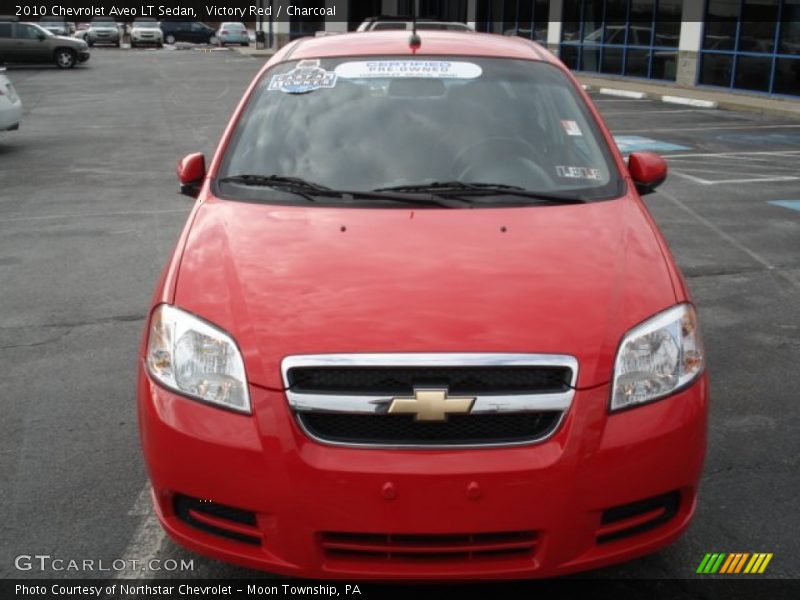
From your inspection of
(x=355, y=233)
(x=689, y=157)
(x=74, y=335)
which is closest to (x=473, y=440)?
(x=355, y=233)

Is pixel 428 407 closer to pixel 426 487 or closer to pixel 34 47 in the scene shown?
pixel 426 487

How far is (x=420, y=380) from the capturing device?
8.46 ft

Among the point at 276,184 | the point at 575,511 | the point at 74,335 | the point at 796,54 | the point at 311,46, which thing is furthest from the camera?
the point at 796,54

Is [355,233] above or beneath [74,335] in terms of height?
above

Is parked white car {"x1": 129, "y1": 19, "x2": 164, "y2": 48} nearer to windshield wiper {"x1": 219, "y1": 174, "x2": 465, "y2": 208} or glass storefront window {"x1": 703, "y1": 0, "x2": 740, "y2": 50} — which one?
glass storefront window {"x1": 703, "y1": 0, "x2": 740, "y2": 50}

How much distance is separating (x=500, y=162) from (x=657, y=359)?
1.32 meters

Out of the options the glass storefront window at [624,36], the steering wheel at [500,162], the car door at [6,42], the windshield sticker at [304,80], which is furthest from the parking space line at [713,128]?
the car door at [6,42]

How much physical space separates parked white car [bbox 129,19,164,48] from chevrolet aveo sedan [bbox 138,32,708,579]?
52216 millimetres

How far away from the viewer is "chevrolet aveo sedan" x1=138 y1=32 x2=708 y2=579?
251cm

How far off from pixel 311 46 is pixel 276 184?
46.8 inches

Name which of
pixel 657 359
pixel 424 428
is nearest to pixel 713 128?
pixel 657 359

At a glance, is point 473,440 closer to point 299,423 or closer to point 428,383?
point 428,383

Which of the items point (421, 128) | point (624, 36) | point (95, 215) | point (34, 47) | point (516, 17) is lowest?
point (95, 215)

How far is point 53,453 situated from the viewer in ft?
13.2
